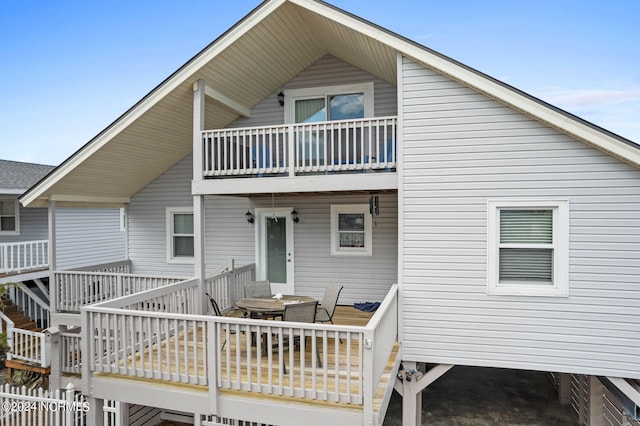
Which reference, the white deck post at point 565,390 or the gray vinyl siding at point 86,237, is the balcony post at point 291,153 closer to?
the white deck post at point 565,390

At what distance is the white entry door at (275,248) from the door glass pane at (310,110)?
236 cm

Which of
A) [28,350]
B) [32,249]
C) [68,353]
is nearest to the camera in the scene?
[68,353]

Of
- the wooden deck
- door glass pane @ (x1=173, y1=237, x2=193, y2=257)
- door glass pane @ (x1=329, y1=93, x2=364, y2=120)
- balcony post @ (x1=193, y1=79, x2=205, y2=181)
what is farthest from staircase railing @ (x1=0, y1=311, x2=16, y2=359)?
door glass pane @ (x1=329, y1=93, x2=364, y2=120)

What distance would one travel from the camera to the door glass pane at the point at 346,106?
30.9 ft

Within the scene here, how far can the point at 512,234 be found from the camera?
6.44 m

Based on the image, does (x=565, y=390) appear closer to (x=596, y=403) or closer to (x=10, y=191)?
(x=596, y=403)

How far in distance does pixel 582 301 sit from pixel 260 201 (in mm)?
7302

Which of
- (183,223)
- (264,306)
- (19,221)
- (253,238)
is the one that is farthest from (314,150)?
(19,221)

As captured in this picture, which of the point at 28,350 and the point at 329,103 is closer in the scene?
the point at 329,103

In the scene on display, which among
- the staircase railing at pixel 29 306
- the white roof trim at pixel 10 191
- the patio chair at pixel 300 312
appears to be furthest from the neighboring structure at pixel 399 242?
the staircase railing at pixel 29 306

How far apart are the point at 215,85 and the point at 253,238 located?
3999mm

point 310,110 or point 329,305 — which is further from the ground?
point 310,110

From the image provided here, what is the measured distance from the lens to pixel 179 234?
11062mm

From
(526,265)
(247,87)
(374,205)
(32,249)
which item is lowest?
(32,249)
